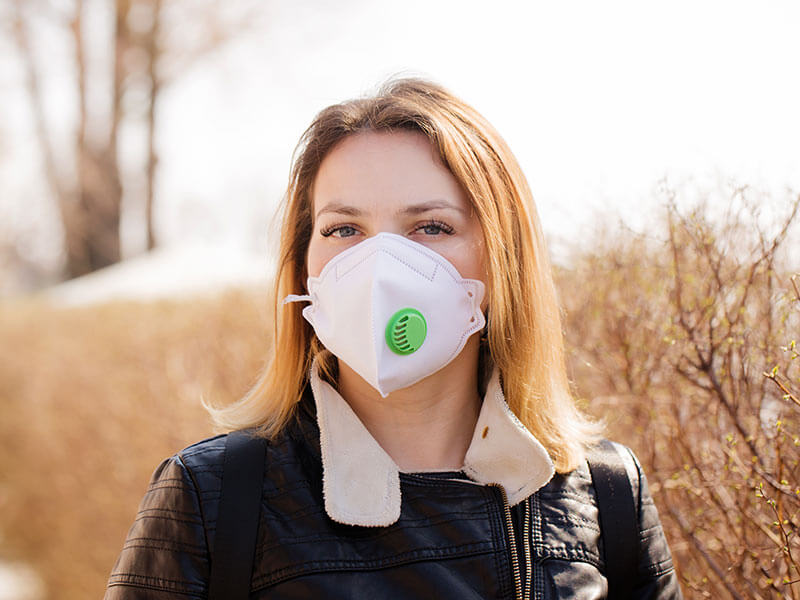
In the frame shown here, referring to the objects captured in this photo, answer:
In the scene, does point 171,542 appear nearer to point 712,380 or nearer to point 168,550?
point 168,550

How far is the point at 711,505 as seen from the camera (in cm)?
232

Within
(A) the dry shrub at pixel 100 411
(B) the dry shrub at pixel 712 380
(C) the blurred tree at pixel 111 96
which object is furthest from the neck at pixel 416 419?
(C) the blurred tree at pixel 111 96

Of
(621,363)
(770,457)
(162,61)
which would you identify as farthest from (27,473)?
(162,61)

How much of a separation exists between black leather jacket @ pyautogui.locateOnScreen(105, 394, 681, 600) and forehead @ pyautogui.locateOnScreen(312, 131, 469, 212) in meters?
0.59

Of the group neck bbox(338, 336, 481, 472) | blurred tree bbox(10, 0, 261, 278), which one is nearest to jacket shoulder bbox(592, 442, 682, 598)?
neck bbox(338, 336, 481, 472)

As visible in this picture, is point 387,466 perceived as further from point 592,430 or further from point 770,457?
point 770,457

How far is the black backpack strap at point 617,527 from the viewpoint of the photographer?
187 centimetres

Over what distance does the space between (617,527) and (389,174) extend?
3.42 ft

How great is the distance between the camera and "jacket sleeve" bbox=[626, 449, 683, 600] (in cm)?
189

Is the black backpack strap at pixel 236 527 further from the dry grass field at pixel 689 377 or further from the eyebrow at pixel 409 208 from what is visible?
the dry grass field at pixel 689 377

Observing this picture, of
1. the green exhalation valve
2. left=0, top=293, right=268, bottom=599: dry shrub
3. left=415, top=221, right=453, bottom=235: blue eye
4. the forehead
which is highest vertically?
the forehead

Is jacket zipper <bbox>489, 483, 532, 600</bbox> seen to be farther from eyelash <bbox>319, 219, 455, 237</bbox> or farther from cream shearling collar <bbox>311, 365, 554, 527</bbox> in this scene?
eyelash <bbox>319, 219, 455, 237</bbox>

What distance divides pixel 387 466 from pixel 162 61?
14.5 metres

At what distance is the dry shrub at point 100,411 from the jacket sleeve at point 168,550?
246cm
